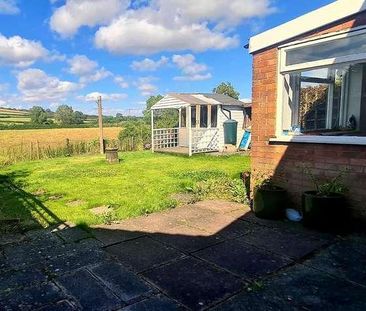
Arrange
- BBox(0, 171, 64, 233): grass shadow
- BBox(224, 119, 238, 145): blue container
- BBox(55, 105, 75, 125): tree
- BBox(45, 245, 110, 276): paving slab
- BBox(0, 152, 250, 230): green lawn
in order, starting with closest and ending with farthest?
BBox(45, 245, 110, 276): paving slab, BBox(0, 171, 64, 233): grass shadow, BBox(0, 152, 250, 230): green lawn, BBox(224, 119, 238, 145): blue container, BBox(55, 105, 75, 125): tree

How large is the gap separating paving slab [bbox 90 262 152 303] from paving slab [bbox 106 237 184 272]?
142 mm

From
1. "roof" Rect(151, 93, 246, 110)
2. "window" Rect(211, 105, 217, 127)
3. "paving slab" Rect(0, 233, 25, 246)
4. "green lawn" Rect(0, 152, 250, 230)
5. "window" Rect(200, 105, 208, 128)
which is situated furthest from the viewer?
"window" Rect(211, 105, 217, 127)

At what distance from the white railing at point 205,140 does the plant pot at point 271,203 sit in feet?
32.2

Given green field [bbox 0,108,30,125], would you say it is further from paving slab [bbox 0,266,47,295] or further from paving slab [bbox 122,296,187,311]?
paving slab [bbox 122,296,187,311]

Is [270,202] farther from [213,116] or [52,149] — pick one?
[52,149]

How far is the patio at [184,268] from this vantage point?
2.87 metres

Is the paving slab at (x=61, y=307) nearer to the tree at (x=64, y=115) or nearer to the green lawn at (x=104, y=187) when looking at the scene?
the green lawn at (x=104, y=187)

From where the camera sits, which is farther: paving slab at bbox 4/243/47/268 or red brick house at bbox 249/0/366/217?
red brick house at bbox 249/0/366/217

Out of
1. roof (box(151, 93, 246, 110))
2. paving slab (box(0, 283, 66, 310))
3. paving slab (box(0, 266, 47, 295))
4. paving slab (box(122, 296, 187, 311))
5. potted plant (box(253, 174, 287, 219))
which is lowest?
paving slab (box(0, 266, 47, 295))

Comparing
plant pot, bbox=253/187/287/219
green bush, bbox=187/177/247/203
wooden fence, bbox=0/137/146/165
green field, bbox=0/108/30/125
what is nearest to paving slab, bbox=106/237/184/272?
plant pot, bbox=253/187/287/219

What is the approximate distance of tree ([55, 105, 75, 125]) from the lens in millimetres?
63531

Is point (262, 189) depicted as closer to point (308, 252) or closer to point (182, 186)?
point (308, 252)

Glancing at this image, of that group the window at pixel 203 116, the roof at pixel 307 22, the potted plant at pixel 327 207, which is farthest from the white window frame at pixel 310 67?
the window at pixel 203 116

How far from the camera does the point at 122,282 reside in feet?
10.6
